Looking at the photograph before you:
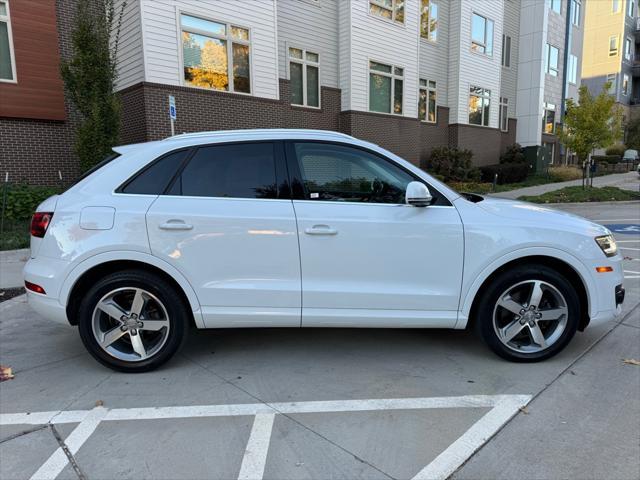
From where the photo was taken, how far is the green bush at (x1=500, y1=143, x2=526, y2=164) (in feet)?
76.5

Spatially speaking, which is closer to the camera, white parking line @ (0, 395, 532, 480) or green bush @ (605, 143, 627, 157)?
white parking line @ (0, 395, 532, 480)

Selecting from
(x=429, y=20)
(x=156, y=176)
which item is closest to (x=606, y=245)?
(x=156, y=176)

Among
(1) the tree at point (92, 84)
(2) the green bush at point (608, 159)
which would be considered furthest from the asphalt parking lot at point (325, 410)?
(2) the green bush at point (608, 159)

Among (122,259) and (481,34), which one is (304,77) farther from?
(122,259)

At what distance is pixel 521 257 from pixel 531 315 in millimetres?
483

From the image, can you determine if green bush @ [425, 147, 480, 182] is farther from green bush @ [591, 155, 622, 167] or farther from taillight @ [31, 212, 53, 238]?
green bush @ [591, 155, 622, 167]

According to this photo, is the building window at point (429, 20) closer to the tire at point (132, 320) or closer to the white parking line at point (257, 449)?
the tire at point (132, 320)

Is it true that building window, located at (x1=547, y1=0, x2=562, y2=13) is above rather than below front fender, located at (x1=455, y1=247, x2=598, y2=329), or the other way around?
above

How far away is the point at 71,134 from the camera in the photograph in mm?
11836

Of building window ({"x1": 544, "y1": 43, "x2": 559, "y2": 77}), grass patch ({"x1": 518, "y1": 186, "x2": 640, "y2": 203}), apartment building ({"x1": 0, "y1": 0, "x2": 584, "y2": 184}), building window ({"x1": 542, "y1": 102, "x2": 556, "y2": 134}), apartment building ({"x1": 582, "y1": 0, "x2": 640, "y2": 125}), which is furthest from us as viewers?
apartment building ({"x1": 582, "y1": 0, "x2": 640, "y2": 125})

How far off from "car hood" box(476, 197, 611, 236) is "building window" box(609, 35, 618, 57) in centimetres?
4757

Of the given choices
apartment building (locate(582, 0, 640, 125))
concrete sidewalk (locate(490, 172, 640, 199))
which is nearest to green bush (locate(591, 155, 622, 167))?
apartment building (locate(582, 0, 640, 125))

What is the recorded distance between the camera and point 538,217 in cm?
361

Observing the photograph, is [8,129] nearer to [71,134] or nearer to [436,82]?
[71,134]
